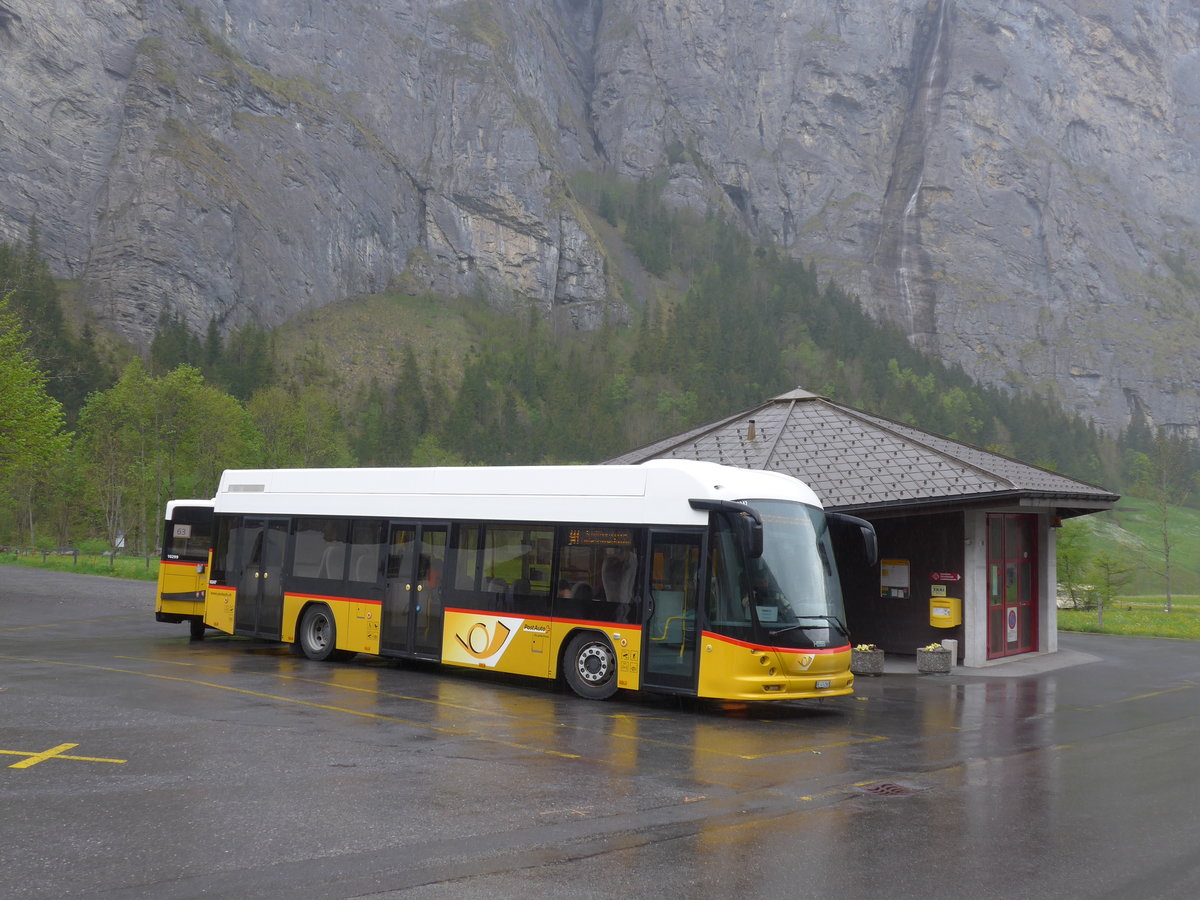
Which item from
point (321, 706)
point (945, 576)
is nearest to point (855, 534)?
point (945, 576)

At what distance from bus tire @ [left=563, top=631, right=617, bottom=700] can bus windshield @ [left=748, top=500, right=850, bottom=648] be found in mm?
2130

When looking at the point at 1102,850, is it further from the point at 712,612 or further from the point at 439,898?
the point at 712,612

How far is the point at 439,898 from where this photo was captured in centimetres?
588

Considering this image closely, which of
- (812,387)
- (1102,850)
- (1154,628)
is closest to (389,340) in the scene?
(812,387)

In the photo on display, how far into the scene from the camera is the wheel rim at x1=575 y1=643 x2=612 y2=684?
45.9 ft

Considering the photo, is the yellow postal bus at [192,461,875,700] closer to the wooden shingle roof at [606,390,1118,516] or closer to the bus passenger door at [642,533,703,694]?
the bus passenger door at [642,533,703,694]

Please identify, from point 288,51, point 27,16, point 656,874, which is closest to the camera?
point 656,874

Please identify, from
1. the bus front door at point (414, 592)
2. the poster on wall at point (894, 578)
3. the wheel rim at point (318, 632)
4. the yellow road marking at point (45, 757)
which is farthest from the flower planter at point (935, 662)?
the yellow road marking at point (45, 757)

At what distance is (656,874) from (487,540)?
925 centimetres

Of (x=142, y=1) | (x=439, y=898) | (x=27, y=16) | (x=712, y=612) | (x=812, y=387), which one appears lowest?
(x=439, y=898)

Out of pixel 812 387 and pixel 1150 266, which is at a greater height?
pixel 1150 266

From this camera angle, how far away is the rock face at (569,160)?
125 m

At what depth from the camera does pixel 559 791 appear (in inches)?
343

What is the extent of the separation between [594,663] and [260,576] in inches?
280
